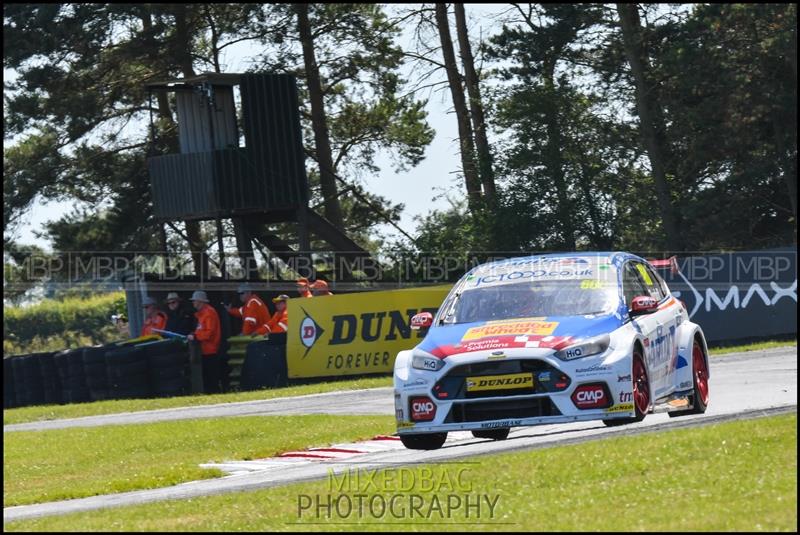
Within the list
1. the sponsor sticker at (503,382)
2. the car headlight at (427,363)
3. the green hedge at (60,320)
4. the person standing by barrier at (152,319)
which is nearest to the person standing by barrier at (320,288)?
the person standing by barrier at (152,319)

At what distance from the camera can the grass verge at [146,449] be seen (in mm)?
13055

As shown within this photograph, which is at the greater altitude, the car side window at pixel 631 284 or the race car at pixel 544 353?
the car side window at pixel 631 284

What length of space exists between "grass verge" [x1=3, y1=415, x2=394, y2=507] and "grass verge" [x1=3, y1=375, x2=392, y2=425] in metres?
2.99

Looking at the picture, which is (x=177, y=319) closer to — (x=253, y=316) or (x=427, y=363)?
(x=253, y=316)

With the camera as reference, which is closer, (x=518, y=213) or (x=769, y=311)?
(x=769, y=311)

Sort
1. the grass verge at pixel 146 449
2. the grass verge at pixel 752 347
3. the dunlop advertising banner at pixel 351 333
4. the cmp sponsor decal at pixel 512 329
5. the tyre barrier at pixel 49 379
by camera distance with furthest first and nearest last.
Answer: the tyre barrier at pixel 49 379
the dunlop advertising banner at pixel 351 333
the grass verge at pixel 752 347
the grass verge at pixel 146 449
the cmp sponsor decal at pixel 512 329

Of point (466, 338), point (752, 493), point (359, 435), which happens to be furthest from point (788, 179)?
point (752, 493)

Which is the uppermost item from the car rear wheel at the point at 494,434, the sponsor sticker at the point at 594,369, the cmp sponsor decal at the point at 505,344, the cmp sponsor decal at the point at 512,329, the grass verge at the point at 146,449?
the cmp sponsor decal at the point at 512,329

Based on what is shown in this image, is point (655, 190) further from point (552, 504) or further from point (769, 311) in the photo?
point (552, 504)

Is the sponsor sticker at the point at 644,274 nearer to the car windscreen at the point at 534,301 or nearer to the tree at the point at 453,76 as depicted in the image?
the car windscreen at the point at 534,301

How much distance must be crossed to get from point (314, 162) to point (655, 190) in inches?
494

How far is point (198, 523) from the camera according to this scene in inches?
346

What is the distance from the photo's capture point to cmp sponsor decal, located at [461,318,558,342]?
11852 mm

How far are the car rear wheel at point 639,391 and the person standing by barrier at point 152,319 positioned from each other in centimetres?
1524
